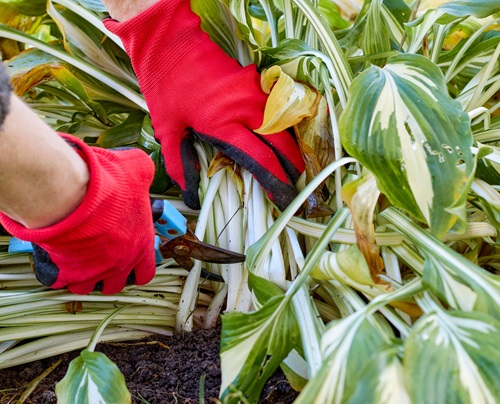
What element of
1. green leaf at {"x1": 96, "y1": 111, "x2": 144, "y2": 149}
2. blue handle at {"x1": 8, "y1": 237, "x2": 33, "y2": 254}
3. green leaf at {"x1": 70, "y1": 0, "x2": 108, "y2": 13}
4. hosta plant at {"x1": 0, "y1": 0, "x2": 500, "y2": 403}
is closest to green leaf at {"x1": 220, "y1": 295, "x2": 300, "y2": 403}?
hosta plant at {"x1": 0, "y1": 0, "x2": 500, "y2": 403}

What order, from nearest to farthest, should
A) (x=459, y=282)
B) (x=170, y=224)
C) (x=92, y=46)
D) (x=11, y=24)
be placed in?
(x=459, y=282)
(x=170, y=224)
(x=92, y=46)
(x=11, y=24)

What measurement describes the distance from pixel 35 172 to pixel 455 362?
0.43 meters

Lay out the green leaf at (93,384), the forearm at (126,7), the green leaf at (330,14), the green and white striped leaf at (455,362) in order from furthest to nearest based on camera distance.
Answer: the green leaf at (330,14)
the forearm at (126,7)
the green leaf at (93,384)
the green and white striped leaf at (455,362)

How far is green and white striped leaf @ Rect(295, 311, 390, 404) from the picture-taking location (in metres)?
0.52

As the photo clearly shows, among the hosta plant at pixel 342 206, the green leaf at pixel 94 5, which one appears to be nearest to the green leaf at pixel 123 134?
the hosta plant at pixel 342 206

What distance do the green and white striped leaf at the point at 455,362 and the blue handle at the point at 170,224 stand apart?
1.29 ft

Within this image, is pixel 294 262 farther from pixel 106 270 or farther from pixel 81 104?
pixel 81 104

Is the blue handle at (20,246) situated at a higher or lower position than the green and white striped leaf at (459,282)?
lower

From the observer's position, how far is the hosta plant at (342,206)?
1.78 feet

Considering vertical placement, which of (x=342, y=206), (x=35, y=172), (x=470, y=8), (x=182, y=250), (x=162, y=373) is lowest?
(x=162, y=373)

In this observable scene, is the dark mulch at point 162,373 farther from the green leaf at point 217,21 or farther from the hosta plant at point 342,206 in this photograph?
the green leaf at point 217,21

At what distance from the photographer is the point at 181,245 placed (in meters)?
0.84

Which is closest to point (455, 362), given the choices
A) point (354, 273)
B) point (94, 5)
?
point (354, 273)

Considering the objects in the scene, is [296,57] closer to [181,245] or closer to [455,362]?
[181,245]
